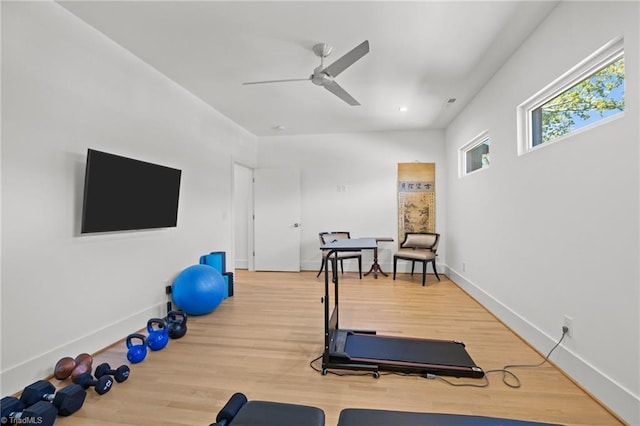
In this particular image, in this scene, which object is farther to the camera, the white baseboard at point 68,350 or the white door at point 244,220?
the white door at point 244,220

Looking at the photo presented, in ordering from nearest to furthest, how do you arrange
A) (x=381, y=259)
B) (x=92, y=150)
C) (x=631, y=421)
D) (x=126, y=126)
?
(x=631, y=421) → (x=92, y=150) → (x=126, y=126) → (x=381, y=259)

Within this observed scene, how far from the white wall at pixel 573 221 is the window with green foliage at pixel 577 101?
8cm

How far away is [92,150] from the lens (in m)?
2.36

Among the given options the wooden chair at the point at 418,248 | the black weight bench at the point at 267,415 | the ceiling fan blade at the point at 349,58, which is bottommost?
the black weight bench at the point at 267,415

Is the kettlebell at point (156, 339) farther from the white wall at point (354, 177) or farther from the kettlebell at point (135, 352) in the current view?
the white wall at point (354, 177)

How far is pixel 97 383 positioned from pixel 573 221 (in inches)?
140

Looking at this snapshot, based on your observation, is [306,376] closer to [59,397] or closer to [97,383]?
[97,383]

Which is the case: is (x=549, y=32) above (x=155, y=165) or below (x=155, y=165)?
above

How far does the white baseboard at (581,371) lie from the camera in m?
1.65

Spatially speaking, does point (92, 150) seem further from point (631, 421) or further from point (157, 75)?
point (631, 421)

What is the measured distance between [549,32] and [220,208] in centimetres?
435

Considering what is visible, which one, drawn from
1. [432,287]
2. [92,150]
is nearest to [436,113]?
[432,287]

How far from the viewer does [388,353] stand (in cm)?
242

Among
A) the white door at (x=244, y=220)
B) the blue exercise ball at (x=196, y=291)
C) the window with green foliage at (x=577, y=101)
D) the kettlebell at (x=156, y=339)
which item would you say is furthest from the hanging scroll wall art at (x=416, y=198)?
the kettlebell at (x=156, y=339)
